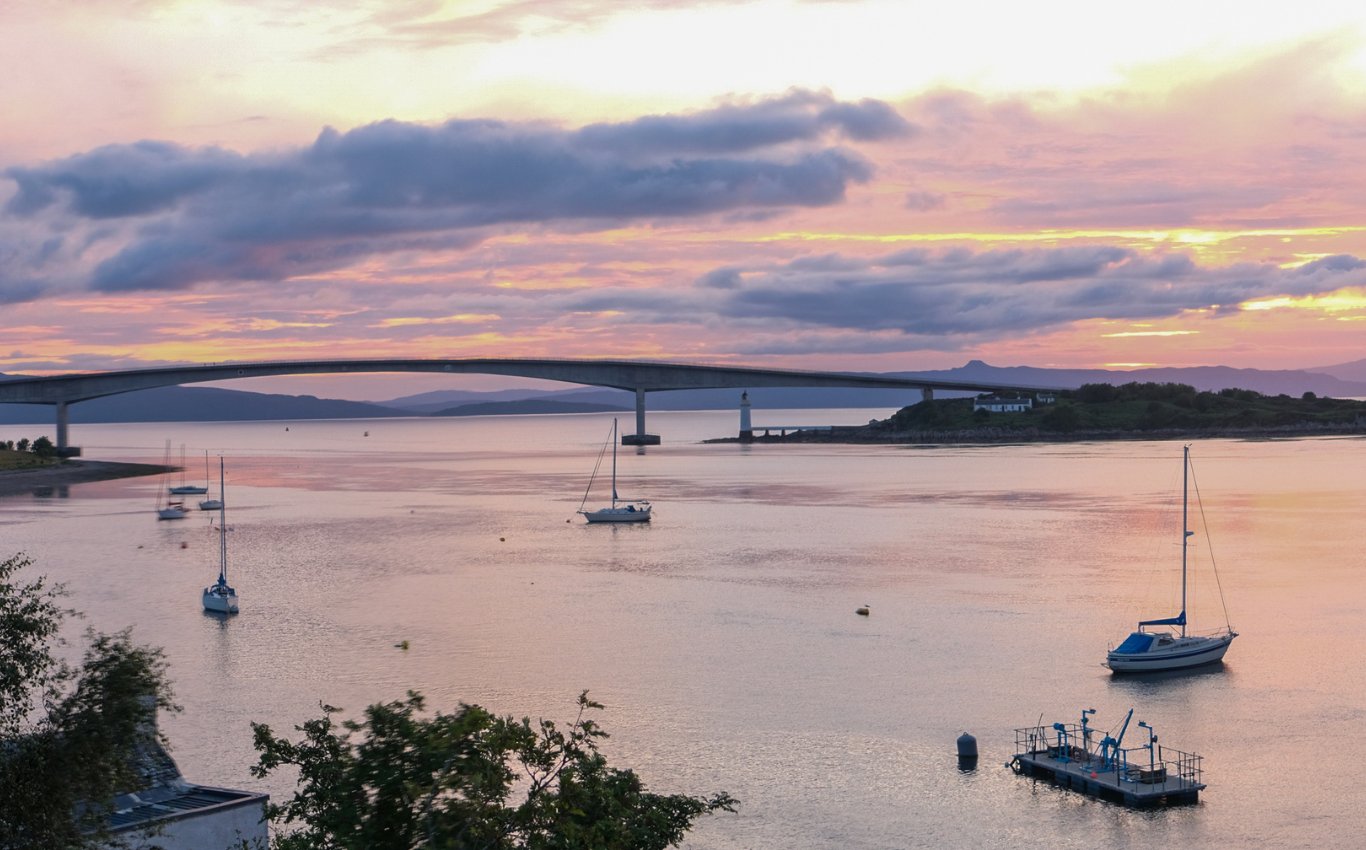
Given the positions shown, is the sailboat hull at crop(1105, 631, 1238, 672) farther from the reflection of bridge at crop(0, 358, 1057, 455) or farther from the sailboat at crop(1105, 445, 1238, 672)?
the reflection of bridge at crop(0, 358, 1057, 455)

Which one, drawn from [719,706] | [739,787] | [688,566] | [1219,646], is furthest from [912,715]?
[688,566]

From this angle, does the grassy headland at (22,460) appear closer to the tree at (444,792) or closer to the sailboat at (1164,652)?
the sailboat at (1164,652)

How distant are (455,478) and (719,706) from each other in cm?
10662

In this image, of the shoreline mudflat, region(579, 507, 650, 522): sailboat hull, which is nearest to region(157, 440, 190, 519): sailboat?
the shoreline mudflat

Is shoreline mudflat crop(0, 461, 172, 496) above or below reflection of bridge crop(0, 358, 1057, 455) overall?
below

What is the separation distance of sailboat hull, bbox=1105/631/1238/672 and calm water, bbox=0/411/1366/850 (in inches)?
24.1

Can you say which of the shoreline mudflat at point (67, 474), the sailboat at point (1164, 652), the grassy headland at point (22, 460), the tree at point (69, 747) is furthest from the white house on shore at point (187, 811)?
the grassy headland at point (22, 460)

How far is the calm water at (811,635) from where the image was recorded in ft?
89.4

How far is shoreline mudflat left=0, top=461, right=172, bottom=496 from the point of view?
396ft

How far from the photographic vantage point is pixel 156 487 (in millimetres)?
123062

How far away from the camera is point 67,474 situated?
434 feet

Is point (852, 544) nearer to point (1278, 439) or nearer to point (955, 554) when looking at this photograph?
point (955, 554)

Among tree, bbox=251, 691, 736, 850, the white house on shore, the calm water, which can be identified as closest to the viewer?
tree, bbox=251, 691, 736, 850

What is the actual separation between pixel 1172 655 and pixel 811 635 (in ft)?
37.4
